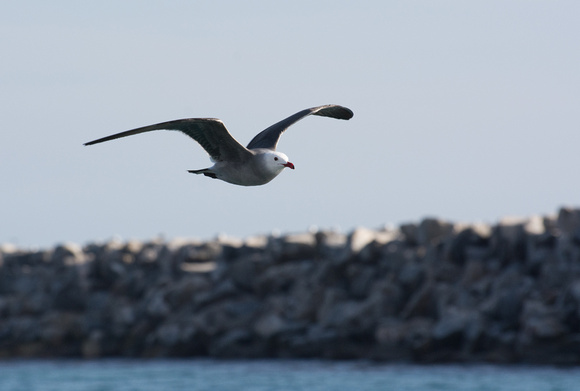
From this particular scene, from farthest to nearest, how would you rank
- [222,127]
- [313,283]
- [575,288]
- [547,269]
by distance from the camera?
[313,283]
[547,269]
[575,288]
[222,127]

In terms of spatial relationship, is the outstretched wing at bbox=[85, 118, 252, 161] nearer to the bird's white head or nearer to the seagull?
the seagull

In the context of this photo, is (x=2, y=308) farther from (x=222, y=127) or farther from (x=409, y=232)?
(x=222, y=127)

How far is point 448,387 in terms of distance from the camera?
26.9 metres

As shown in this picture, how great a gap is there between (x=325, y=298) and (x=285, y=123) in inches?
720

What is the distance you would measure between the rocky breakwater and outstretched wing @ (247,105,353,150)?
12852mm

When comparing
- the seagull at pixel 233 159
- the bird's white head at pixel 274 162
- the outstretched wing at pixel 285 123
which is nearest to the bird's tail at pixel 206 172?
the seagull at pixel 233 159

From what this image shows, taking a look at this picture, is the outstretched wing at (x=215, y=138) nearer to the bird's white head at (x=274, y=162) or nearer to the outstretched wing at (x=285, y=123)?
the bird's white head at (x=274, y=162)

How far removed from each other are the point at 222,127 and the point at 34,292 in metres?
33.1

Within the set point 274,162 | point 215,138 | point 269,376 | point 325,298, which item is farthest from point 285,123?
point 325,298

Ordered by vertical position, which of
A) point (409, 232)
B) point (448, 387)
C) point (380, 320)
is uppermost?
point (409, 232)

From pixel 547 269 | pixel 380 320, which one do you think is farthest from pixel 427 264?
pixel 547 269

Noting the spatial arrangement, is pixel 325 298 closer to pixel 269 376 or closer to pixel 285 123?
pixel 269 376

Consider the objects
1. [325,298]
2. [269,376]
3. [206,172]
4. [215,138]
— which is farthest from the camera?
[325,298]

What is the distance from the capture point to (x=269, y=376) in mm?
31094
